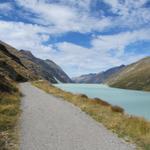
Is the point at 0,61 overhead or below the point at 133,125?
overhead

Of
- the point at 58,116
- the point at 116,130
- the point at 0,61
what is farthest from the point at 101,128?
the point at 0,61

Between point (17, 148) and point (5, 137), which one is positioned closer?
point (17, 148)

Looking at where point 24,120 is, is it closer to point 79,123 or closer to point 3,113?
point 3,113

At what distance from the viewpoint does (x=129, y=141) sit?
13492 millimetres

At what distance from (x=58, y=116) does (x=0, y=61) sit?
61583 mm

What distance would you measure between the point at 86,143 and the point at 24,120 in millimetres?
6612

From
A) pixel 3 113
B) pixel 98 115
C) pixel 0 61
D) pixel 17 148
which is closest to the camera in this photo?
pixel 17 148

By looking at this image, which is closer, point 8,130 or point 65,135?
point 65,135

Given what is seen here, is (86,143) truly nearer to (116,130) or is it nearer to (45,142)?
(45,142)

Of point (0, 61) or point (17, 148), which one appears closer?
point (17, 148)

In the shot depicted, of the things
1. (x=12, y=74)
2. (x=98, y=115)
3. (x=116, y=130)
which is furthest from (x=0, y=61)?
(x=116, y=130)

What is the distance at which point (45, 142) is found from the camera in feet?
41.0

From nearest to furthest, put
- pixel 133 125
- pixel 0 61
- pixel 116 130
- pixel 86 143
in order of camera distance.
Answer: pixel 86 143 < pixel 116 130 < pixel 133 125 < pixel 0 61

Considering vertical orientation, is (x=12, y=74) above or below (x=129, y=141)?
above
